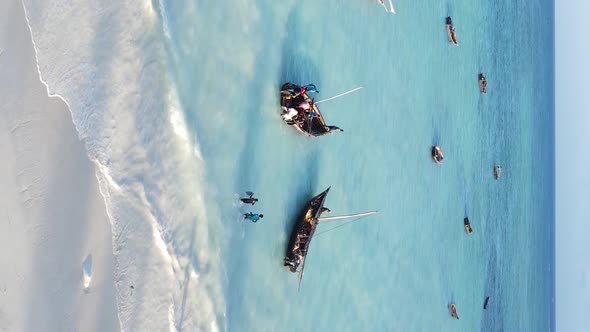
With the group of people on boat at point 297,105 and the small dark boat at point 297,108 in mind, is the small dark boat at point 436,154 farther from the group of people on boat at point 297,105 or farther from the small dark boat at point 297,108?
the group of people on boat at point 297,105

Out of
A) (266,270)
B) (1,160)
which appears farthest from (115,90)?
(266,270)

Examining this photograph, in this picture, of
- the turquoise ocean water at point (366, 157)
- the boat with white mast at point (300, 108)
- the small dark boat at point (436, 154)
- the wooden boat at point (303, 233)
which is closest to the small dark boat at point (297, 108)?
the boat with white mast at point (300, 108)

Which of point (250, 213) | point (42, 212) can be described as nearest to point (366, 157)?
point (250, 213)

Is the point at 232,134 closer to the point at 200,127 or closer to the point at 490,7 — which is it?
the point at 200,127

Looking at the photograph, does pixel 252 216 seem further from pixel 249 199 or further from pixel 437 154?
pixel 437 154

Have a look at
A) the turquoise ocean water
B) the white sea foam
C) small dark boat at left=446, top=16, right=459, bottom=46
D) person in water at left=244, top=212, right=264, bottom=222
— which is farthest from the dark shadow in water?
small dark boat at left=446, top=16, right=459, bottom=46
